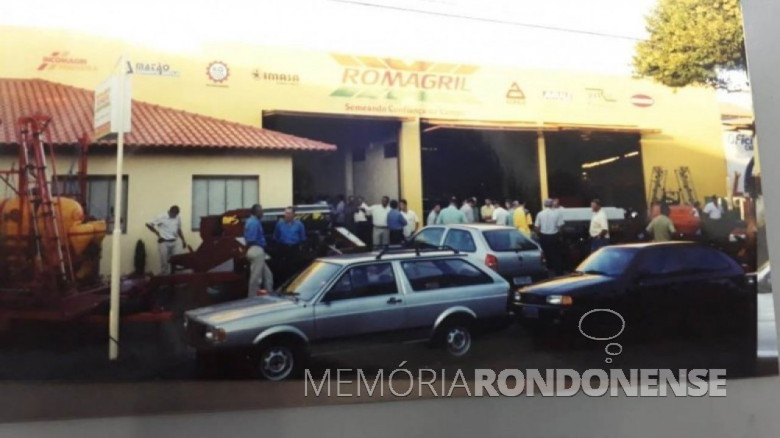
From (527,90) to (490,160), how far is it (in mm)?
519

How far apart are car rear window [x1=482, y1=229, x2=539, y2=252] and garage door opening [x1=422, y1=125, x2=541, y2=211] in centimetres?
20

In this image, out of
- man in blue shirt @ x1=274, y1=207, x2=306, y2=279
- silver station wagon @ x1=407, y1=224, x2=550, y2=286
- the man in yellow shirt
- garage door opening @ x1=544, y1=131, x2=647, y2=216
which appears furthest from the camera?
garage door opening @ x1=544, y1=131, x2=647, y2=216

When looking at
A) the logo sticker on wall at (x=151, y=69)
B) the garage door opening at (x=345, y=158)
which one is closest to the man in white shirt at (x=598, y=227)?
the garage door opening at (x=345, y=158)

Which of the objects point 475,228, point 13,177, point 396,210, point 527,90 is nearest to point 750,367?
point 475,228

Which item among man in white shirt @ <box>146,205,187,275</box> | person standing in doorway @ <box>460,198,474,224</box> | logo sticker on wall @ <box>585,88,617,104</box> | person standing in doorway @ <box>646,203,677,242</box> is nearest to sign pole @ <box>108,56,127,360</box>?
man in white shirt @ <box>146,205,187,275</box>

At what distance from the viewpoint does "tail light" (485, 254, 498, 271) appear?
279 centimetres

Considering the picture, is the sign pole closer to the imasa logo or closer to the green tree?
the imasa logo

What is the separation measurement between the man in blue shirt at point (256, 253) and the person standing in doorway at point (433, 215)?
35.8 inches

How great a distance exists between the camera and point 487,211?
2.86 metres

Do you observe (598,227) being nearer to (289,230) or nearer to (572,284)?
(572,284)

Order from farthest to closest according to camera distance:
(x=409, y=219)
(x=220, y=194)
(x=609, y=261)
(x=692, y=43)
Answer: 1. (x=692, y=43)
2. (x=609, y=261)
3. (x=409, y=219)
4. (x=220, y=194)

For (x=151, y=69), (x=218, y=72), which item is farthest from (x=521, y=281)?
(x=151, y=69)

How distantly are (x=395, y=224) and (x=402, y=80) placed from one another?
83 centimetres

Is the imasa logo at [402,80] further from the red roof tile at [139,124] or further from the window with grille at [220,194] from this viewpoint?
the window with grille at [220,194]
